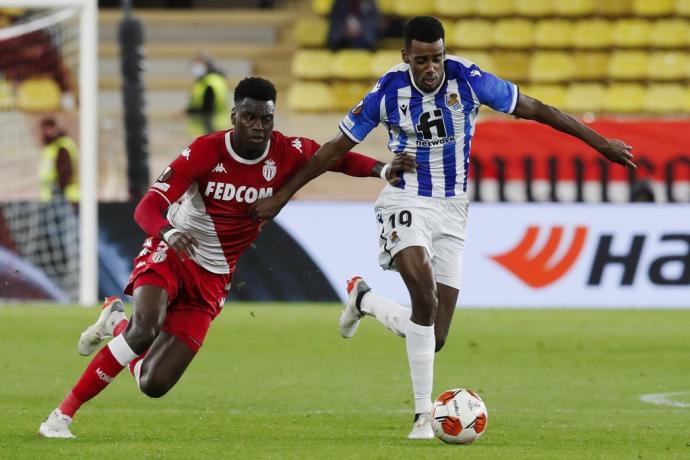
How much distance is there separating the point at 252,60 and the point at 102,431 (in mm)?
16407

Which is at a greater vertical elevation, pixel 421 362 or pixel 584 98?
pixel 421 362

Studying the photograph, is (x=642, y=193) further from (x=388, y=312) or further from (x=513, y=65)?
(x=388, y=312)

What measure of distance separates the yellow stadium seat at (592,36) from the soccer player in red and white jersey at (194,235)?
14593 millimetres

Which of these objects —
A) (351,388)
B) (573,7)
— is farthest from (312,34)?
(351,388)

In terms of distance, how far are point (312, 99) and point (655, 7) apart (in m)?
5.23

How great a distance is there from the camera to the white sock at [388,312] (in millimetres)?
8148

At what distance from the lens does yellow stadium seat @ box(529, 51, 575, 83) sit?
21.9 metres

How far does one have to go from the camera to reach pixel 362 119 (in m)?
7.97

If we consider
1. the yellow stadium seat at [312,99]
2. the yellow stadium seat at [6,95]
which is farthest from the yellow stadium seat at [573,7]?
the yellow stadium seat at [6,95]

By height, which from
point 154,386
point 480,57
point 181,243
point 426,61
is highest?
point 426,61

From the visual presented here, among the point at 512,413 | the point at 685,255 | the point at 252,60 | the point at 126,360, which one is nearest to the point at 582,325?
the point at 685,255

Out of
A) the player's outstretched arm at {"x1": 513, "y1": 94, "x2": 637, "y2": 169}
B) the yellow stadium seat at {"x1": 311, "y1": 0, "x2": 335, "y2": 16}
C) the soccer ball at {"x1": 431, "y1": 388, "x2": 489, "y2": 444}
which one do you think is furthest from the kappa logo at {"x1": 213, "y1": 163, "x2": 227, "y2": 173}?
the yellow stadium seat at {"x1": 311, "y1": 0, "x2": 335, "y2": 16}

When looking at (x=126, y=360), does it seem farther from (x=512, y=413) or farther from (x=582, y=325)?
(x=582, y=325)

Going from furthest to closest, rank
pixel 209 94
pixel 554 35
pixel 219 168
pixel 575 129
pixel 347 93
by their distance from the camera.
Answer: pixel 554 35, pixel 347 93, pixel 209 94, pixel 219 168, pixel 575 129
